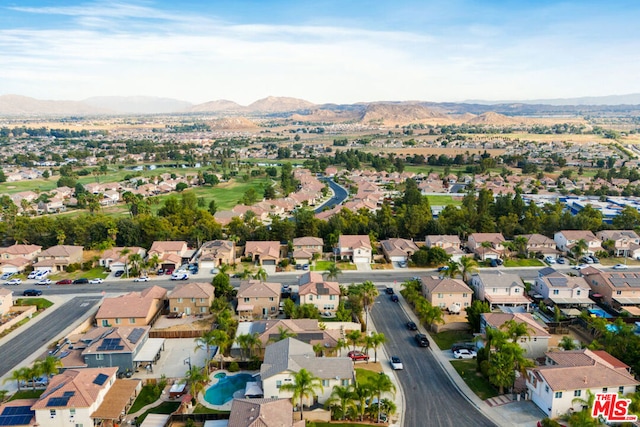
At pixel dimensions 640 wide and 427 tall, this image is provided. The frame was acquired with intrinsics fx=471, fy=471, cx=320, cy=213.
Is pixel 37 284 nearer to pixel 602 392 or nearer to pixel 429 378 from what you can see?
pixel 429 378

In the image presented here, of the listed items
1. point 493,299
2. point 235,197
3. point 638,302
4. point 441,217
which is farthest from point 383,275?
point 235,197

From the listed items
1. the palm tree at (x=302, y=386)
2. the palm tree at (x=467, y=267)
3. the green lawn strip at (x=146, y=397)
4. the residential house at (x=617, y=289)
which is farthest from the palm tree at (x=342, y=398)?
the residential house at (x=617, y=289)

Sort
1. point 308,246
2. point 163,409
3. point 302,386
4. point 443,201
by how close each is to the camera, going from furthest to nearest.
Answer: point 443,201
point 308,246
point 163,409
point 302,386

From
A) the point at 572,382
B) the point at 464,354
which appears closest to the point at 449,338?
the point at 464,354

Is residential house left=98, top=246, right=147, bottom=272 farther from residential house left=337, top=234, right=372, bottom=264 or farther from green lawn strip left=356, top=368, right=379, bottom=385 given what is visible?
green lawn strip left=356, top=368, right=379, bottom=385

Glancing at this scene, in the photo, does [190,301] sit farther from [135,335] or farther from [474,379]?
[474,379]

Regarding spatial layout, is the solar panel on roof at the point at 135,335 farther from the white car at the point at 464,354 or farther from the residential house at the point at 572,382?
the residential house at the point at 572,382
